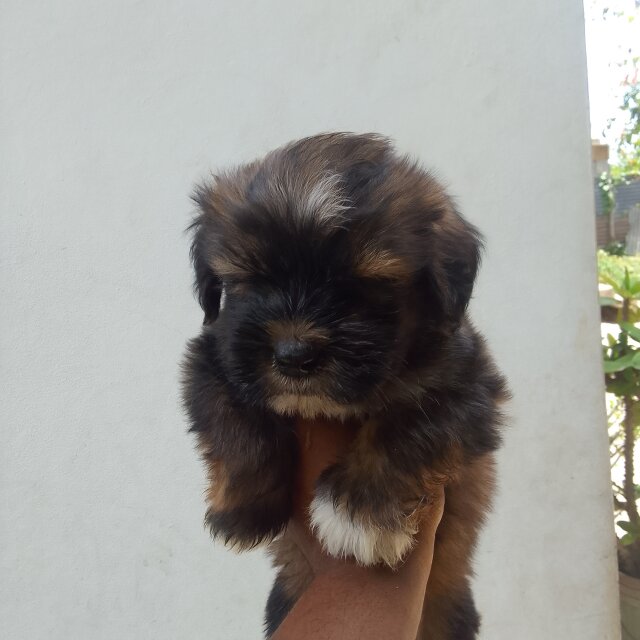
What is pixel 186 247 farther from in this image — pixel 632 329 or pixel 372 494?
pixel 632 329

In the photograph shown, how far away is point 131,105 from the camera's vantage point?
2.00m

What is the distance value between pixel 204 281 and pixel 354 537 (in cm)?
61

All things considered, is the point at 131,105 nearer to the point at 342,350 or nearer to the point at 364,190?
the point at 364,190

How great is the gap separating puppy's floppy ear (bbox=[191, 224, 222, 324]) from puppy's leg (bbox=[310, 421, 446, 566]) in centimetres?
43

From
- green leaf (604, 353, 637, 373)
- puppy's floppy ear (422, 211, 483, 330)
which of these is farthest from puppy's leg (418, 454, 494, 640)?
green leaf (604, 353, 637, 373)

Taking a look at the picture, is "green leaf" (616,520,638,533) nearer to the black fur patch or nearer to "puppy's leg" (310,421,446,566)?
the black fur patch

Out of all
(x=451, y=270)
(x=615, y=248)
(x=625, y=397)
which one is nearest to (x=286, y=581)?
(x=451, y=270)

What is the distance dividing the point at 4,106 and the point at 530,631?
2959mm

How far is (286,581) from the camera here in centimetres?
136

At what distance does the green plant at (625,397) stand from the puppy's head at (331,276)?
195cm

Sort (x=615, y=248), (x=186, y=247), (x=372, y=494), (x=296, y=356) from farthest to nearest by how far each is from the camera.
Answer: (x=615, y=248), (x=186, y=247), (x=372, y=494), (x=296, y=356)

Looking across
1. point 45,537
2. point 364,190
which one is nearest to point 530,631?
point 45,537

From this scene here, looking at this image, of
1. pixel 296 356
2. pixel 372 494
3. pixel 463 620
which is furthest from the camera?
pixel 463 620

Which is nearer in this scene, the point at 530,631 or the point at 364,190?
the point at 364,190
